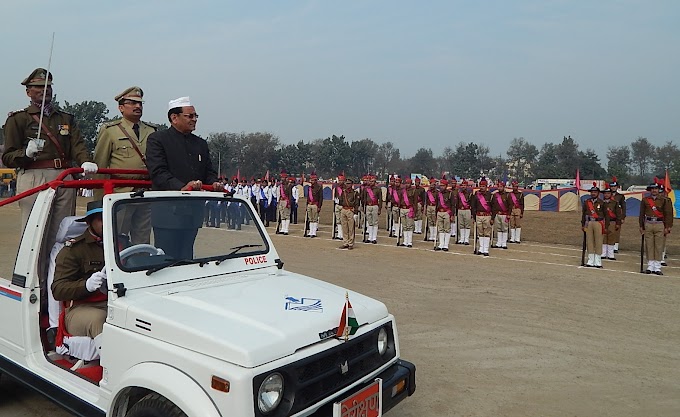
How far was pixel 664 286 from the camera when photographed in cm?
970

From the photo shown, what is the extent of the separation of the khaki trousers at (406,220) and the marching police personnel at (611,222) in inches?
207

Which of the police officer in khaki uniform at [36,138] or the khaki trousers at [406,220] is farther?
the khaki trousers at [406,220]

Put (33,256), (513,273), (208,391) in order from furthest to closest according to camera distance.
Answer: (513,273) → (33,256) → (208,391)

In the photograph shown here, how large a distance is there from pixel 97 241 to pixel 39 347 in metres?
0.84

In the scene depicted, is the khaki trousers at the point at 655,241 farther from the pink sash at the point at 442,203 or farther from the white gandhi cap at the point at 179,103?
the white gandhi cap at the point at 179,103

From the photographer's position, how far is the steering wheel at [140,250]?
3239mm

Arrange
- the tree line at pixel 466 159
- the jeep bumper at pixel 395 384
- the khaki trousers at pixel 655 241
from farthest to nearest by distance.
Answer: the tree line at pixel 466 159, the khaki trousers at pixel 655 241, the jeep bumper at pixel 395 384

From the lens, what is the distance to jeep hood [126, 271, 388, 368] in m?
2.54

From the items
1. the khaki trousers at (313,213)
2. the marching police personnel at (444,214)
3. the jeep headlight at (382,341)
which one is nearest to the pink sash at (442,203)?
the marching police personnel at (444,214)

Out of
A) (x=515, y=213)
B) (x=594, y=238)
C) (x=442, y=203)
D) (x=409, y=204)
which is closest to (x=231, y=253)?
(x=594, y=238)

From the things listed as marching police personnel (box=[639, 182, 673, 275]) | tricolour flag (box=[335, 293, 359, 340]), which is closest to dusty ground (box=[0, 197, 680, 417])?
marching police personnel (box=[639, 182, 673, 275])

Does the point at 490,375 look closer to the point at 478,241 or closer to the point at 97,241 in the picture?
the point at 97,241

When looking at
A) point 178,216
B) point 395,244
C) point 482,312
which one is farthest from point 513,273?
point 178,216

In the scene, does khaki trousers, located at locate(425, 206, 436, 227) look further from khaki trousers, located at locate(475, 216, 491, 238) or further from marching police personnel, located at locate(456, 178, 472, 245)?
khaki trousers, located at locate(475, 216, 491, 238)
